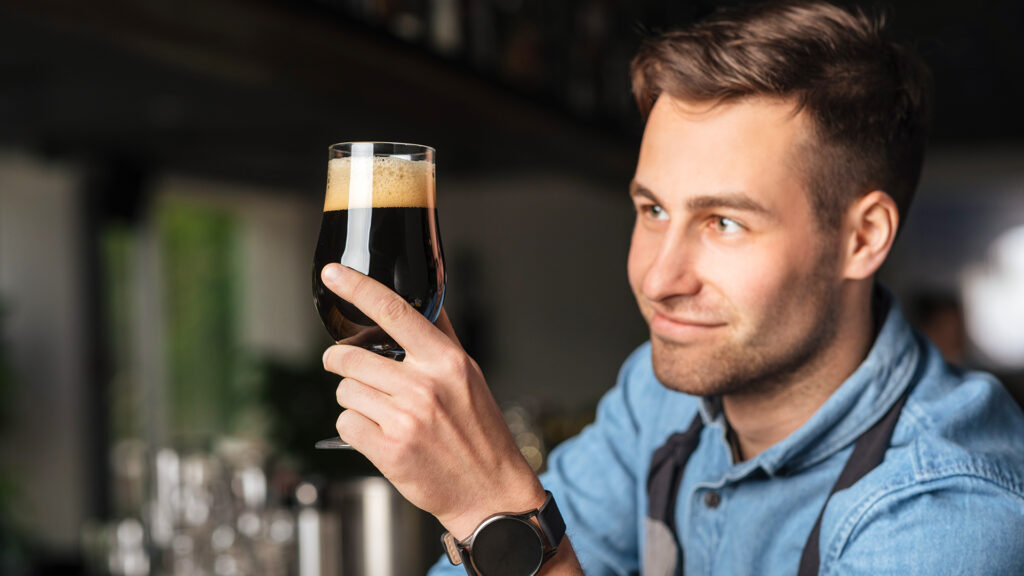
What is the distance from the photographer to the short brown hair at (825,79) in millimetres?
1173

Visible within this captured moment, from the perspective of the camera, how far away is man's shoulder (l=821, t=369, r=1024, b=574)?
1002 millimetres

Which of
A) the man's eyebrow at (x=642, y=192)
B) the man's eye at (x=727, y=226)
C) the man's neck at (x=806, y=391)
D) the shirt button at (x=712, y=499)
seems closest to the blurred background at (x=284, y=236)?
the man's eyebrow at (x=642, y=192)

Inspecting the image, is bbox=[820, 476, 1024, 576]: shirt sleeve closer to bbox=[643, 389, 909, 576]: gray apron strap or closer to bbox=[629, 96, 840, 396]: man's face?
bbox=[643, 389, 909, 576]: gray apron strap

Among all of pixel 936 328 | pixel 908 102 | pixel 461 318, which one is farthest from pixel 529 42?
pixel 461 318

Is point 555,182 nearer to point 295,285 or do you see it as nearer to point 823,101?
point 295,285

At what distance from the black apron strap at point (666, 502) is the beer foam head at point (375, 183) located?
2.06ft

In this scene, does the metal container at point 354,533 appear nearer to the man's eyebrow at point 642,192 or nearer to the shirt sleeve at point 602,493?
the shirt sleeve at point 602,493

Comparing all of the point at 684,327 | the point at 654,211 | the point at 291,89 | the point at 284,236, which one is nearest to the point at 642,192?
the point at 654,211

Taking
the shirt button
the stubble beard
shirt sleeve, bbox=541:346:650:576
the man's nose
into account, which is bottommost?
shirt sleeve, bbox=541:346:650:576

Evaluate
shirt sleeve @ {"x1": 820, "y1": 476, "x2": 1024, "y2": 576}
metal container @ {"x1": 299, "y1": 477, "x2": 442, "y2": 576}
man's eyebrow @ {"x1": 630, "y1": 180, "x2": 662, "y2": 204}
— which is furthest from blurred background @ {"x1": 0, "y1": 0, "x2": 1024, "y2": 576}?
shirt sleeve @ {"x1": 820, "y1": 476, "x2": 1024, "y2": 576}

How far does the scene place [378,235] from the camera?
2.83 ft

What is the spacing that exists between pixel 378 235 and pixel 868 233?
0.69 m

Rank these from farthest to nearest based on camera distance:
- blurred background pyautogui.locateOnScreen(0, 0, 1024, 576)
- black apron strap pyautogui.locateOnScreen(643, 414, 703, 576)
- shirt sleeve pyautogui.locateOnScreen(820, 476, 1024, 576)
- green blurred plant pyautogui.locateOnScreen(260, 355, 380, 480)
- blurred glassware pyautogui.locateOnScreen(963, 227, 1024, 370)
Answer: blurred glassware pyautogui.locateOnScreen(963, 227, 1024, 370), green blurred plant pyautogui.locateOnScreen(260, 355, 380, 480), blurred background pyautogui.locateOnScreen(0, 0, 1024, 576), black apron strap pyautogui.locateOnScreen(643, 414, 703, 576), shirt sleeve pyautogui.locateOnScreen(820, 476, 1024, 576)

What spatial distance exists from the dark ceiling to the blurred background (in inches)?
0.5
